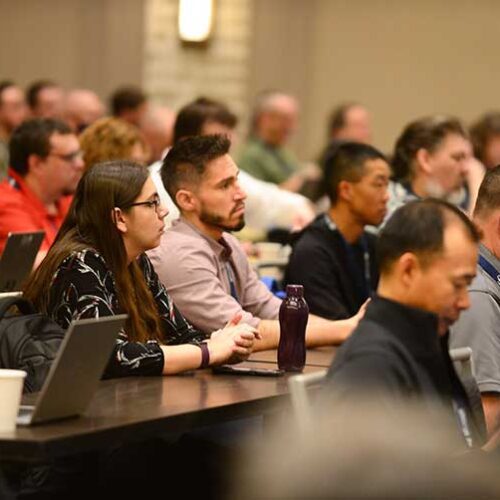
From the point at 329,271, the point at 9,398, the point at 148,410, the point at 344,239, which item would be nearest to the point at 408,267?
the point at 148,410

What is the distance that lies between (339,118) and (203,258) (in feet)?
22.4

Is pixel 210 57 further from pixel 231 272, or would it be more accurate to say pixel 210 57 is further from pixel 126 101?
Answer: pixel 231 272

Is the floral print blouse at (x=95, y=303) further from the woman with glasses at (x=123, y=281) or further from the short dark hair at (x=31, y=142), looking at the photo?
the short dark hair at (x=31, y=142)

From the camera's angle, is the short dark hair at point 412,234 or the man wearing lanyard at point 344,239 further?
the man wearing lanyard at point 344,239

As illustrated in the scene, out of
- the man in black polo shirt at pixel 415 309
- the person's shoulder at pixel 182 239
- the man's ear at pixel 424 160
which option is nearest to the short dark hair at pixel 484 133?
the man's ear at pixel 424 160

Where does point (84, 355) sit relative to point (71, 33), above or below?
above

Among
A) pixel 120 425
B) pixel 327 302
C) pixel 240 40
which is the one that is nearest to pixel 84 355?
pixel 120 425

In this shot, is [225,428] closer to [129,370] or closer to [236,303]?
[236,303]

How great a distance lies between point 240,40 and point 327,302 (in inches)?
273

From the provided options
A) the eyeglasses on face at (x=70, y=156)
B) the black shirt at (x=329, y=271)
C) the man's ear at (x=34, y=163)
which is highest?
the eyeglasses on face at (x=70, y=156)

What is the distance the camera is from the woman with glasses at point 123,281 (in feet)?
13.3

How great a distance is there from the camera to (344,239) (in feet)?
19.5

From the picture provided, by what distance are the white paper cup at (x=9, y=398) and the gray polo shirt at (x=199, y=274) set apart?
1.60m

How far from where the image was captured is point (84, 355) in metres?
3.27
